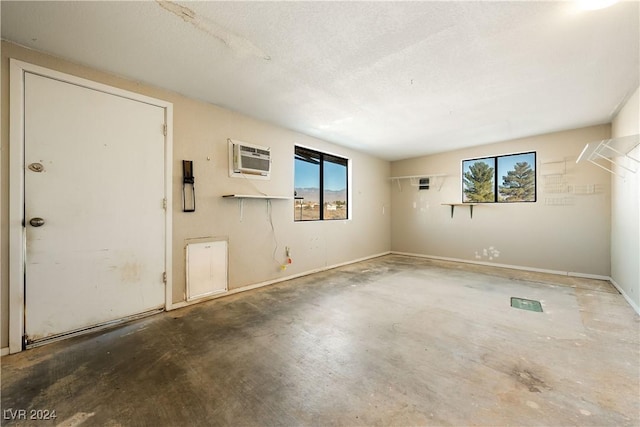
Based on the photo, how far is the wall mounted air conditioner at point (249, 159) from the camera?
11.3 feet

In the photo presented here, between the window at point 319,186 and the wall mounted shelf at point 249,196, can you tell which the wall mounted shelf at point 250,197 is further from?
the window at point 319,186

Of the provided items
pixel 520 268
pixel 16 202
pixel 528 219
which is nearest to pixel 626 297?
pixel 520 268

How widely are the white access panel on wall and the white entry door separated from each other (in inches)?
12.5

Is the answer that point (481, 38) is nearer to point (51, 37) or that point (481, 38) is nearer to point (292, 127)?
point (292, 127)

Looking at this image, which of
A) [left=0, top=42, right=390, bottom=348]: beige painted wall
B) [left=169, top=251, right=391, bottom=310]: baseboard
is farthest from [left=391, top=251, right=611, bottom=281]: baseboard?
[left=0, top=42, right=390, bottom=348]: beige painted wall

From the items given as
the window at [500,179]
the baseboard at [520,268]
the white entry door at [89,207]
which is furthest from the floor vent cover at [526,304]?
the white entry door at [89,207]

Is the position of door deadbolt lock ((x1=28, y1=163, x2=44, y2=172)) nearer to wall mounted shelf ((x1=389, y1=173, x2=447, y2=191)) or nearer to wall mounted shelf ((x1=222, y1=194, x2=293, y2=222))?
wall mounted shelf ((x1=222, y1=194, x2=293, y2=222))

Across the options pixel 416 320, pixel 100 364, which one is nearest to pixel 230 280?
pixel 100 364

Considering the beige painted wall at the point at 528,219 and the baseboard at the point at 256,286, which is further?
the beige painted wall at the point at 528,219

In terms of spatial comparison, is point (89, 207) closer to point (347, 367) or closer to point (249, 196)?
point (249, 196)

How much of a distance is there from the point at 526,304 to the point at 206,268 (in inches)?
154

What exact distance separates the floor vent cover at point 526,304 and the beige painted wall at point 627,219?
0.88m

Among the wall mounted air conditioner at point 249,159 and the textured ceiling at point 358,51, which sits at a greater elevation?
the textured ceiling at point 358,51

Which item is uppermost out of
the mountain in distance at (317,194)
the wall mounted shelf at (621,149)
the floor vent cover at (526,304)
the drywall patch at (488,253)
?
the wall mounted shelf at (621,149)
